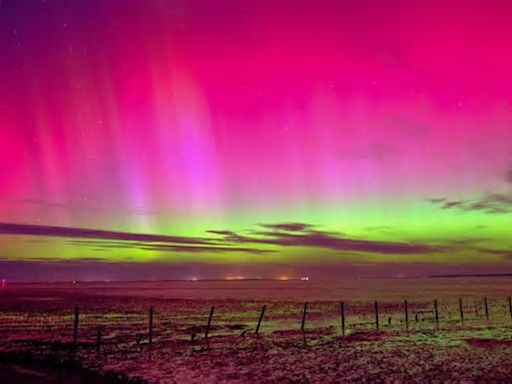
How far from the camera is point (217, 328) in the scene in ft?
153

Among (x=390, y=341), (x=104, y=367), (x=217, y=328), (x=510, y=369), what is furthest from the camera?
(x=217, y=328)

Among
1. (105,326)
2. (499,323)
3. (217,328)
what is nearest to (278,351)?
(217,328)

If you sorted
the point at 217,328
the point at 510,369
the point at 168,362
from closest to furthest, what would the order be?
the point at 510,369 < the point at 168,362 < the point at 217,328

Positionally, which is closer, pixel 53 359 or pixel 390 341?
pixel 53 359

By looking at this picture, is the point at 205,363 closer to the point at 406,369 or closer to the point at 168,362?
the point at 168,362

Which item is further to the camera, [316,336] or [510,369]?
[316,336]

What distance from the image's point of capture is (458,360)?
2631 cm

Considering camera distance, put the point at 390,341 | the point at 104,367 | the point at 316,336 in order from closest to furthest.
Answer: the point at 104,367 < the point at 390,341 < the point at 316,336

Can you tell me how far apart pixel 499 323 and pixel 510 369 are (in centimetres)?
2752

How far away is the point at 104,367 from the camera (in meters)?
25.4

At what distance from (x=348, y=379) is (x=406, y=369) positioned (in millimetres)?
3617

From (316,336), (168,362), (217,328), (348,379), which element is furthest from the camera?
(217,328)

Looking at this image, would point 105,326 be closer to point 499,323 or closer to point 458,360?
point 458,360

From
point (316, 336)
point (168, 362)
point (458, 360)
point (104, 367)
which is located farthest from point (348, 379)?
point (316, 336)
